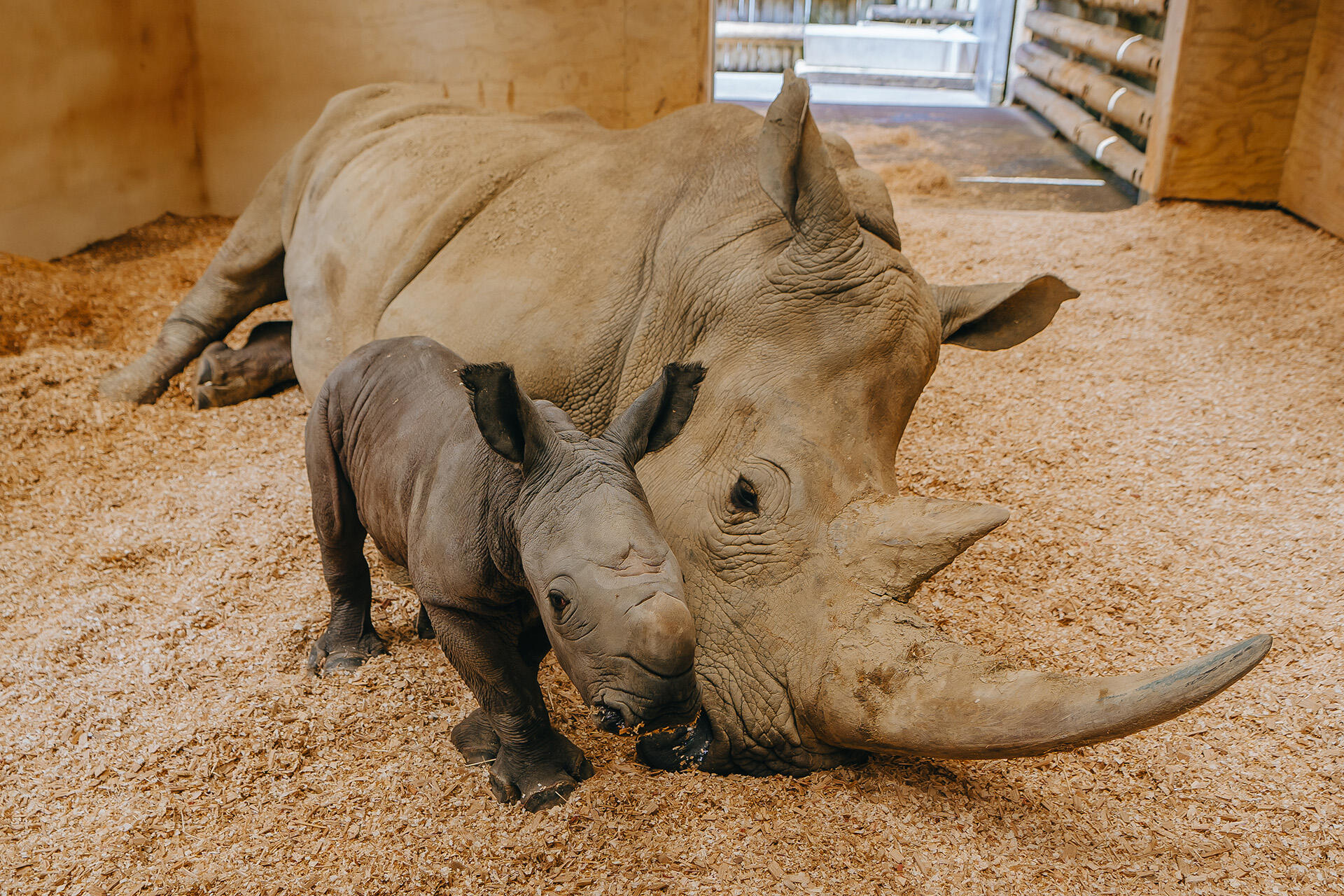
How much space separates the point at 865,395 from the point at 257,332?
399 centimetres

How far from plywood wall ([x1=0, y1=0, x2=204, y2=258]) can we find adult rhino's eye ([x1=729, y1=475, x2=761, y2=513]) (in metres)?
5.90

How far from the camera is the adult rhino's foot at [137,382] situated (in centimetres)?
530

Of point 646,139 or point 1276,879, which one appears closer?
point 1276,879

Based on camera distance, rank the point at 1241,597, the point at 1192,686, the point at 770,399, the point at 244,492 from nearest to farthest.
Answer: the point at 1192,686 → the point at 770,399 → the point at 1241,597 → the point at 244,492

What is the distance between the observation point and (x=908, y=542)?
2488mm

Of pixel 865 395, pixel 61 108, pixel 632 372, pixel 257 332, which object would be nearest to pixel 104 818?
pixel 632 372

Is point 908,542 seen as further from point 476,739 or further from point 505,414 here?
point 476,739

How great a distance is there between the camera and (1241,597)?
148 inches

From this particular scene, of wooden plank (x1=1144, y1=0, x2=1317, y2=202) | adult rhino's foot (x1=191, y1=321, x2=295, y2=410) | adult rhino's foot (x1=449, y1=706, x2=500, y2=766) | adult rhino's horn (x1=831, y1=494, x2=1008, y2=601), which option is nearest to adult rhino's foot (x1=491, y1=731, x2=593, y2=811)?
adult rhino's foot (x1=449, y1=706, x2=500, y2=766)

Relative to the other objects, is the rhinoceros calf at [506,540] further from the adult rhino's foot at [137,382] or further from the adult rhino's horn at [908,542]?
the adult rhino's foot at [137,382]

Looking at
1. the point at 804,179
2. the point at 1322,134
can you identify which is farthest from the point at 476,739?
the point at 1322,134

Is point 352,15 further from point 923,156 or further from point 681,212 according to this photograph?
point 923,156

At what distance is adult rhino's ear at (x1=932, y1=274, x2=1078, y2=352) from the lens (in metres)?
3.36

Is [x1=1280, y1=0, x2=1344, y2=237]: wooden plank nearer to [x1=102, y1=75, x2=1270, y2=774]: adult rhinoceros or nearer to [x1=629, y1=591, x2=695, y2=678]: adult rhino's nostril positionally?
[x1=102, y1=75, x2=1270, y2=774]: adult rhinoceros
